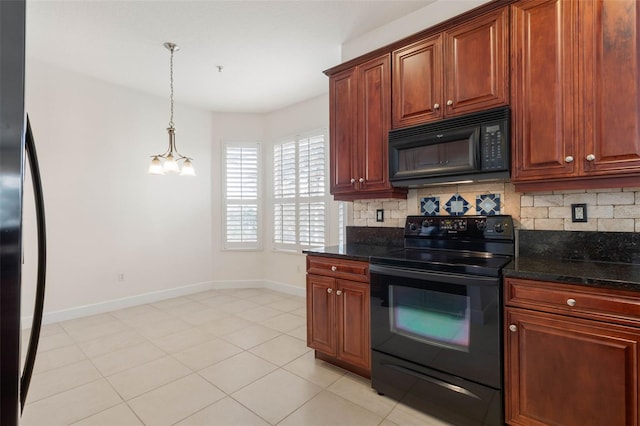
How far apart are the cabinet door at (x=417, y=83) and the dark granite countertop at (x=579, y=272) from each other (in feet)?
3.87

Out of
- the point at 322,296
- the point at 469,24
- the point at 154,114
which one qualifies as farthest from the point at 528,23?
the point at 154,114

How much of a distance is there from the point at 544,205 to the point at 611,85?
2.52 ft

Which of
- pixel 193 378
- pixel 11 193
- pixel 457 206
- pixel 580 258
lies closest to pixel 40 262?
pixel 11 193

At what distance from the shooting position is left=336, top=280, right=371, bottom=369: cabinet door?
7.32 ft

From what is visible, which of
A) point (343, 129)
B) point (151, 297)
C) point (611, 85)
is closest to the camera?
point (611, 85)

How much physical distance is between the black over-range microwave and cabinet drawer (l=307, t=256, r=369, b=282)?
2.44 feet

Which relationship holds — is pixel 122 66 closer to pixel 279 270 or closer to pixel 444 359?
pixel 279 270

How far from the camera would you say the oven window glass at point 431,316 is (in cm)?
179

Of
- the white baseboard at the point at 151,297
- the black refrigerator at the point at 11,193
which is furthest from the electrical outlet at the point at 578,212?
the white baseboard at the point at 151,297

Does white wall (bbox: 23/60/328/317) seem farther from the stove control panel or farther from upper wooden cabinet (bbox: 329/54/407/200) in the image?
the stove control panel

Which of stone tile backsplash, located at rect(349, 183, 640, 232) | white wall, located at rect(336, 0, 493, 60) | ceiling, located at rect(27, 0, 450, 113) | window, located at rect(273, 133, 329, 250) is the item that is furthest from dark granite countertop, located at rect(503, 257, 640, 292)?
window, located at rect(273, 133, 329, 250)

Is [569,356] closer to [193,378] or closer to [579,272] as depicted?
[579,272]

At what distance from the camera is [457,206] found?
8.01 feet

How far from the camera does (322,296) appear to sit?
2.51 m
